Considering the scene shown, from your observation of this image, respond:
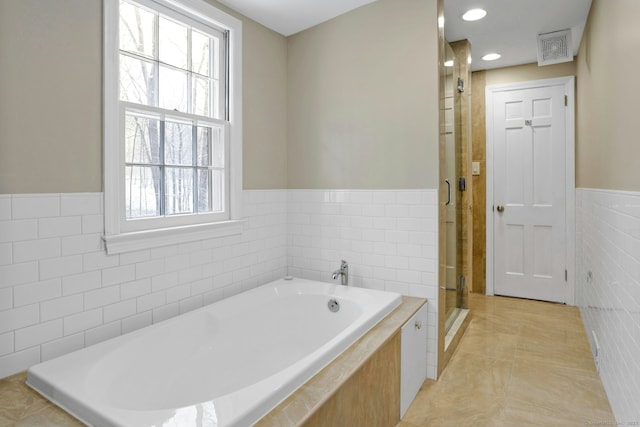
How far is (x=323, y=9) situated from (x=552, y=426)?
2.88 m

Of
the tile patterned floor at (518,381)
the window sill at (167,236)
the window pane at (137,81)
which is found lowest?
the tile patterned floor at (518,381)

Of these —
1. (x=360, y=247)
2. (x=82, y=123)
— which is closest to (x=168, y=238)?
(x=82, y=123)

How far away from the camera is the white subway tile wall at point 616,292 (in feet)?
5.20

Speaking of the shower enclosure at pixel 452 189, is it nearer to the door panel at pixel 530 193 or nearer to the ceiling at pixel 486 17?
the ceiling at pixel 486 17

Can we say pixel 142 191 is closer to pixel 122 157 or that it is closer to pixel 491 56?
pixel 122 157

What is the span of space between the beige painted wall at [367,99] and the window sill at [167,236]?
77 cm

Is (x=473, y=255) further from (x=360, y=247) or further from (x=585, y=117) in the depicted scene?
(x=360, y=247)

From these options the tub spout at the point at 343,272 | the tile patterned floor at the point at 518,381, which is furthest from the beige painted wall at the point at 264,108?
the tile patterned floor at the point at 518,381

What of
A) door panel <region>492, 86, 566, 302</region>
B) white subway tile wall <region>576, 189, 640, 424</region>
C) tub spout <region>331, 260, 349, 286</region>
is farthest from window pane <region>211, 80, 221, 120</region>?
door panel <region>492, 86, 566, 302</region>

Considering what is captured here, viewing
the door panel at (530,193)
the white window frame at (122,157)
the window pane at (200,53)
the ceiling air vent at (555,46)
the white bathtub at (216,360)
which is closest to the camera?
the white bathtub at (216,360)

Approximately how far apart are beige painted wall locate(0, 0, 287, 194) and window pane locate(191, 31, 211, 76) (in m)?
0.65

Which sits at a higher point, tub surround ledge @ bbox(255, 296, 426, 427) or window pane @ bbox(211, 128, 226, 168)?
window pane @ bbox(211, 128, 226, 168)

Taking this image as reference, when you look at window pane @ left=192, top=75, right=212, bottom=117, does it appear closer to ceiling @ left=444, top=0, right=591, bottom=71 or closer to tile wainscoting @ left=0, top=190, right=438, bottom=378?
tile wainscoting @ left=0, top=190, right=438, bottom=378

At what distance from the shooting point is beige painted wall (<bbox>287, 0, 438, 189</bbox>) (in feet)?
8.05
